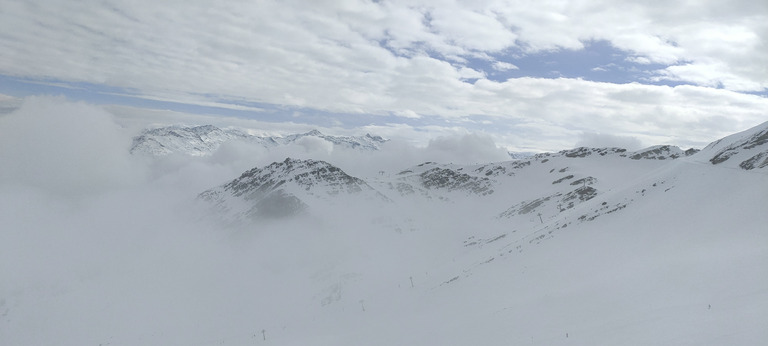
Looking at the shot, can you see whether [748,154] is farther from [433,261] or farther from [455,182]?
[455,182]

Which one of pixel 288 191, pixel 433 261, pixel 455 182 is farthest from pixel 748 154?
pixel 455 182

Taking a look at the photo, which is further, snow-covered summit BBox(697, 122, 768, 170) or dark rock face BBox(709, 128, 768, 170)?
dark rock face BBox(709, 128, 768, 170)

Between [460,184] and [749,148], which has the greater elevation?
[749,148]

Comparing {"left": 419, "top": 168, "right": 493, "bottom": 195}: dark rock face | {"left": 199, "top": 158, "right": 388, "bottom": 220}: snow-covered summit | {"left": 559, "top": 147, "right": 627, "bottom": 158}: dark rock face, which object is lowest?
{"left": 199, "top": 158, "right": 388, "bottom": 220}: snow-covered summit

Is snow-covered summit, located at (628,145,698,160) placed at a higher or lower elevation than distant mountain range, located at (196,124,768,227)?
higher

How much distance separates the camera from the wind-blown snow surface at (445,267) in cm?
1842

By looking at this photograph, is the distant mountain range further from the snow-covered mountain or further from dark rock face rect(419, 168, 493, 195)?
the snow-covered mountain

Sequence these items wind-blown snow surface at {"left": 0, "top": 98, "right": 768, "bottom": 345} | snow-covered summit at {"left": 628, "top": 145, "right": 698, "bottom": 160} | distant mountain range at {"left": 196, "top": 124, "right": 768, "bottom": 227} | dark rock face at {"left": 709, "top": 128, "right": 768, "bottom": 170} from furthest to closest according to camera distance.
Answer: snow-covered summit at {"left": 628, "top": 145, "right": 698, "bottom": 160} → distant mountain range at {"left": 196, "top": 124, "right": 768, "bottom": 227} → dark rock face at {"left": 709, "top": 128, "right": 768, "bottom": 170} → wind-blown snow surface at {"left": 0, "top": 98, "right": 768, "bottom": 345}

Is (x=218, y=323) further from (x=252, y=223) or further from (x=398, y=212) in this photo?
(x=398, y=212)

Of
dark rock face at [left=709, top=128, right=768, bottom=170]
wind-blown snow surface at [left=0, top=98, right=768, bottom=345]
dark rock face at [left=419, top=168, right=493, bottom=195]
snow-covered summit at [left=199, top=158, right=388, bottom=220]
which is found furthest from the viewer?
dark rock face at [left=419, top=168, right=493, bottom=195]

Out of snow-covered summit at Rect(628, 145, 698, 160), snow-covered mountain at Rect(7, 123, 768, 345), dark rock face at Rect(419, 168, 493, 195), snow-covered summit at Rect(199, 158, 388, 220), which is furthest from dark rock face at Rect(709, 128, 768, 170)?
dark rock face at Rect(419, 168, 493, 195)

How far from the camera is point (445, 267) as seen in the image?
5662 cm

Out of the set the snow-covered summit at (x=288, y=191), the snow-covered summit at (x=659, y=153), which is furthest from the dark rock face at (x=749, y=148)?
the snow-covered summit at (x=288, y=191)

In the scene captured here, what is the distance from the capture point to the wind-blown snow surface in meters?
18.4
